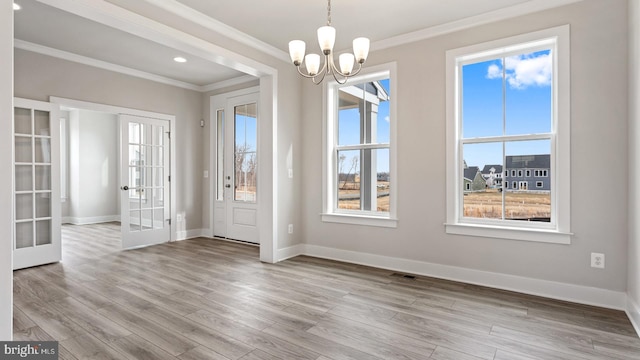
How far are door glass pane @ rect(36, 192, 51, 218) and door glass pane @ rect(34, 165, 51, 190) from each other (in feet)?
0.34

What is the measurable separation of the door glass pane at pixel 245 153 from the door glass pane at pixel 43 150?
2540mm

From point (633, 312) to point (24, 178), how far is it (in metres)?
6.44

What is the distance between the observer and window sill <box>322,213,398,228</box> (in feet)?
13.3

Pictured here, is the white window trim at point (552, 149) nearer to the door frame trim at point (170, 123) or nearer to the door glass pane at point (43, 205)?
the door frame trim at point (170, 123)

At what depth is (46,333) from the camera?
2.42 meters

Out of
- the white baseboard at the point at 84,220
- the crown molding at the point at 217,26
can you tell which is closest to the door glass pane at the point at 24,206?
the crown molding at the point at 217,26

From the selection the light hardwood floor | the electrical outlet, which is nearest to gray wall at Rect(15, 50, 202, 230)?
the light hardwood floor

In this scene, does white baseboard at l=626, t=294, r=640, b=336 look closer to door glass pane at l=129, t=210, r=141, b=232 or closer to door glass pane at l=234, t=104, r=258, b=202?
door glass pane at l=234, t=104, r=258, b=202

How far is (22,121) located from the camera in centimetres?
418

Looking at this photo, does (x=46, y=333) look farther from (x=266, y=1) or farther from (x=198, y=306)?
(x=266, y=1)

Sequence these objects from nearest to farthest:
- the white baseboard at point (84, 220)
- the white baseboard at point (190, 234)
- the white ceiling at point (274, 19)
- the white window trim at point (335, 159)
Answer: the white ceiling at point (274, 19) → the white window trim at point (335, 159) → the white baseboard at point (190, 234) → the white baseboard at point (84, 220)

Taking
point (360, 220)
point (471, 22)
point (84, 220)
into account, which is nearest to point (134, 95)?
point (360, 220)

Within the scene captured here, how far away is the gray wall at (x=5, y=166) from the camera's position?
189cm

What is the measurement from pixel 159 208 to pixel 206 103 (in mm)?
2098
